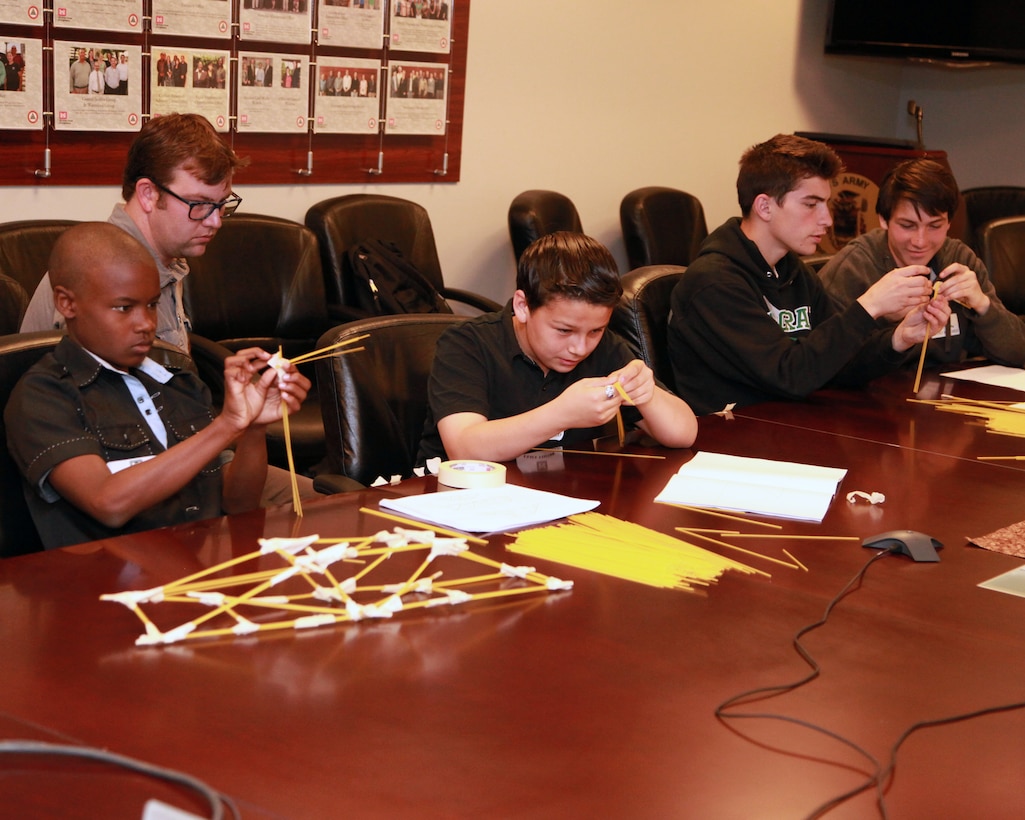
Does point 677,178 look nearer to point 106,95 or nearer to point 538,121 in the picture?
point 538,121

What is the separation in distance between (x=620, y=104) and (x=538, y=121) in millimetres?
562

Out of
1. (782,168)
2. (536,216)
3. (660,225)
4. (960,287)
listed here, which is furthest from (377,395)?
(660,225)

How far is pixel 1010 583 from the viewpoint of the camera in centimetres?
184

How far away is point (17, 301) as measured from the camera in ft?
9.86

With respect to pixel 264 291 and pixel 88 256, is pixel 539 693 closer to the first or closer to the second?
pixel 88 256

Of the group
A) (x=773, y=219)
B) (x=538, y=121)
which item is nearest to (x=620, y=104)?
(x=538, y=121)

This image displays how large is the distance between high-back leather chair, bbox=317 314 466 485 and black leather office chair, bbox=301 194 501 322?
1.53 meters

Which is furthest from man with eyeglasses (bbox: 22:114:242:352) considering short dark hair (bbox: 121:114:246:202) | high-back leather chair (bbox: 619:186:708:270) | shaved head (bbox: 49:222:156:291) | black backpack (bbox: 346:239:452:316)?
high-back leather chair (bbox: 619:186:708:270)

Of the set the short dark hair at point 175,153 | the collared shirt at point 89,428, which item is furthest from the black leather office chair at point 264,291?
the collared shirt at point 89,428

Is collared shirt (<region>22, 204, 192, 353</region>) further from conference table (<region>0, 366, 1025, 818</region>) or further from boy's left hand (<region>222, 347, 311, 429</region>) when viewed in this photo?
conference table (<region>0, 366, 1025, 818</region>)

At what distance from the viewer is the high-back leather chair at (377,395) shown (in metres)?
2.57

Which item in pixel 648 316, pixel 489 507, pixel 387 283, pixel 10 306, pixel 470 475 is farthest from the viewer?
pixel 387 283

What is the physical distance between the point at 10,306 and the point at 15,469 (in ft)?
3.44

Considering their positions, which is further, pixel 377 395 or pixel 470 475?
pixel 377 395
